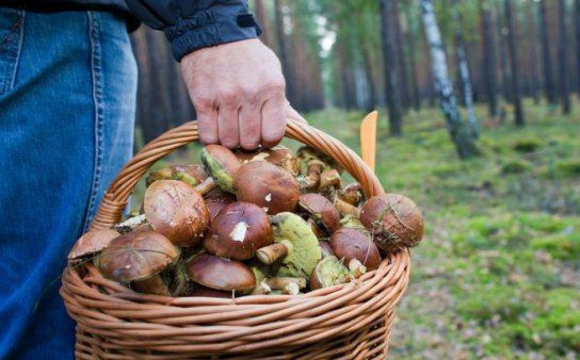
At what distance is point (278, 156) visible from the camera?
1.78m

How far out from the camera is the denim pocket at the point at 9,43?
160 cm

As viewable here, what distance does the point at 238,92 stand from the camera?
5.04 ft

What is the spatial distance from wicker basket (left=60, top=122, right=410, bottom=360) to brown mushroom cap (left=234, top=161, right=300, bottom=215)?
13.9 inches

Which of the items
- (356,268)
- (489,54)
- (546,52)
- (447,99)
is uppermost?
(356,268)

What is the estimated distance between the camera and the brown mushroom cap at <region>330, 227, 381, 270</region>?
4.99 ft

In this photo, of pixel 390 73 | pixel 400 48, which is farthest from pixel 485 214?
pixel 400 48

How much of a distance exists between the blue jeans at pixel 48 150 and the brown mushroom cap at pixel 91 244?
28 centimetres

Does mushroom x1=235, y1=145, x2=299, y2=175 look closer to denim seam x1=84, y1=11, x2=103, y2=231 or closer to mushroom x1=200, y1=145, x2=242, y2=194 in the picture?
mushroom x1=200, y1=145, x2=242, y2=194

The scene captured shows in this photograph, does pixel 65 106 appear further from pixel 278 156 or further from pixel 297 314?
pixel 297 314

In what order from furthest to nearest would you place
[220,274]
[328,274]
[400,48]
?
[400,48], [328,274], [220,274]

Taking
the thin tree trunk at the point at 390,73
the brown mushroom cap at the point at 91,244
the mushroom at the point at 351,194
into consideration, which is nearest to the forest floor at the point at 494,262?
the mushroom at the point at 351,194

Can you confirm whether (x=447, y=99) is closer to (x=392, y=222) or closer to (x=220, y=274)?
(x=392, y=222)

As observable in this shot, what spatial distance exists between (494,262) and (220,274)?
4604 millimetres

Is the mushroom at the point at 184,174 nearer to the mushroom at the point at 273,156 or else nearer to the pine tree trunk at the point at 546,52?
the mushroom at the point at 273,156
